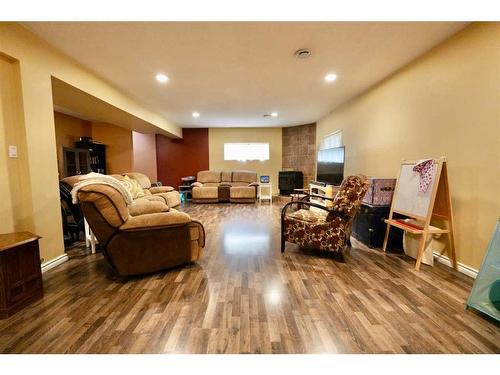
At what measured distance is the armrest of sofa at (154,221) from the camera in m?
1.98

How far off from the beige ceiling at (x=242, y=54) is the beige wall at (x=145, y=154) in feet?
9.78

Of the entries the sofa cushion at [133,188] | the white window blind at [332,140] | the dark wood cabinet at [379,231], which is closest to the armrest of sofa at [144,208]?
the sofa cushion at [133,188]

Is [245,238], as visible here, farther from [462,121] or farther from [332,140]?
[332,140]

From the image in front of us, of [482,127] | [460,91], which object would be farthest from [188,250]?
[460,91]

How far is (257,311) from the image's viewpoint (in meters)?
1.60

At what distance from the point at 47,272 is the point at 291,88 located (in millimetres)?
4025

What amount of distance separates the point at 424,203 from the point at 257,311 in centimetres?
201

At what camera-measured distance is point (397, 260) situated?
245 cm

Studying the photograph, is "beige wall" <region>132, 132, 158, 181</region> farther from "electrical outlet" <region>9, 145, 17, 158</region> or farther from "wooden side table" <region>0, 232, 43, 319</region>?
"wooden side table" <region>0, 232, 43, 319</region>

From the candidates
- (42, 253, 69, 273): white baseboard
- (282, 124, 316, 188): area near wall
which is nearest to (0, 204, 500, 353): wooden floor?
(42, 253, 69, 273): white baseboard

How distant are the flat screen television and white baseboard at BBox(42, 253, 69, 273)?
4.66 m
